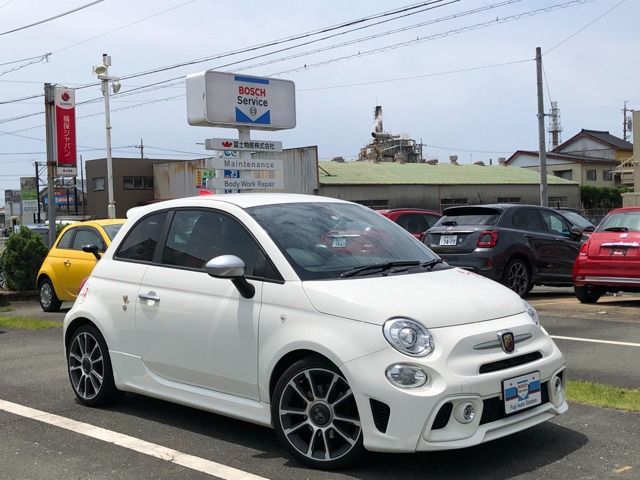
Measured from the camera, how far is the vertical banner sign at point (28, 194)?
65562 mm

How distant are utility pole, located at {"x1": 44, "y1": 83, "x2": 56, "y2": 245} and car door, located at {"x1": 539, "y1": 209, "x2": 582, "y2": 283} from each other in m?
12.1

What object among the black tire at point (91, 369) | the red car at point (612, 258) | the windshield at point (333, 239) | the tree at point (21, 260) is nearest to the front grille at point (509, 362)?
the windshield at point (333, 239)

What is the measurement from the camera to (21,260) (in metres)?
17.8

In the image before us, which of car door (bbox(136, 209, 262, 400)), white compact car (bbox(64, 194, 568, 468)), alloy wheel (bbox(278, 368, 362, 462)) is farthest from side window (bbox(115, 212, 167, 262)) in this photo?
alloy wheel (bbox(278, 368, 362, 462))

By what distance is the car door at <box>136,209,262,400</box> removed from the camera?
16.4ft

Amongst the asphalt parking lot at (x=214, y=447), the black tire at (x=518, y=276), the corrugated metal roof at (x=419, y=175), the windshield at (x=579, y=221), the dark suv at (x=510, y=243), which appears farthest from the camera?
the corrugated metal roof at (x=419, y=175)

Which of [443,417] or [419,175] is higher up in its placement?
[419,175]

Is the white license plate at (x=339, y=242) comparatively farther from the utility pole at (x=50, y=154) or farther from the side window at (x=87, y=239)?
the utility pole at (x=50, y=154)

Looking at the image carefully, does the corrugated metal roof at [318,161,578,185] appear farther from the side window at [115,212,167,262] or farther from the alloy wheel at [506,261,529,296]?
the side window at [115,212,167,262]

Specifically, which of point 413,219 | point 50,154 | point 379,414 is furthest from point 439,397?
point 50,154

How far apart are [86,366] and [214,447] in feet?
5.55

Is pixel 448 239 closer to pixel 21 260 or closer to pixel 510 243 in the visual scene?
pixel 510 243

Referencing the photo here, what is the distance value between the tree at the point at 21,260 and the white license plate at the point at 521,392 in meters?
15.3

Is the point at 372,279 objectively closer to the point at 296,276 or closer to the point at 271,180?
the point at 296,276
